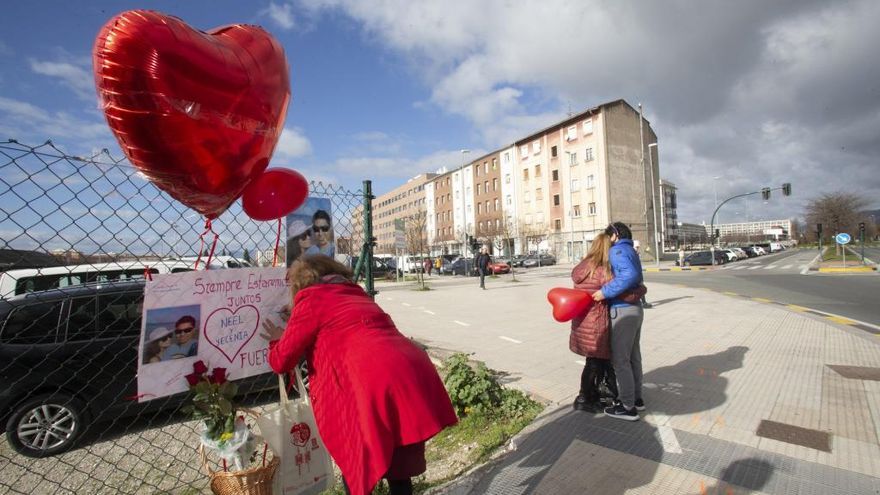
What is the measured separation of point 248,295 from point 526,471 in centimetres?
214

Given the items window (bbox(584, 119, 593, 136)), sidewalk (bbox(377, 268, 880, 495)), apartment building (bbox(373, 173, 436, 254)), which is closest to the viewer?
sidewalk (bbox(377, 268, 880, 495))

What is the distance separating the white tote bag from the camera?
224 centimetres

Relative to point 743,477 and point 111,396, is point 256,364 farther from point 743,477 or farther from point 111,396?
point 743,477

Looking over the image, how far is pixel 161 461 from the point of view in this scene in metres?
3.90

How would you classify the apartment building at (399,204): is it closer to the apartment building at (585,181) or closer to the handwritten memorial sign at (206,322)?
the apartment building at (585,181)

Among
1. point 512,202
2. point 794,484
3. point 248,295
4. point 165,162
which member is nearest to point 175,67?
point 165,162

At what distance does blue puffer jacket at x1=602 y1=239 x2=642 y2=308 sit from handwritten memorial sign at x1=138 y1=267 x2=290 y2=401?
2545 mm

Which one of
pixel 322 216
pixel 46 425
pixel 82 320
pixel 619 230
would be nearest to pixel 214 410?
pixel 322 216

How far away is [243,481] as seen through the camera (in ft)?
6.94

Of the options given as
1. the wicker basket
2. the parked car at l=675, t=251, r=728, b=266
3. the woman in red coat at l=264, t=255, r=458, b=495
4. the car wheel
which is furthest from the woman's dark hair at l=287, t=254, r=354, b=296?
the parked car at l=675, t=251, r=728, b=266

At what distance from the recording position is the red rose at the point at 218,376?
7.70 feet

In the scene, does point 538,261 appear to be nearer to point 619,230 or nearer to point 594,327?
point 619,230

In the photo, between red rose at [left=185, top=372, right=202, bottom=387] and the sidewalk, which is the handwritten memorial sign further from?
the sidewalk

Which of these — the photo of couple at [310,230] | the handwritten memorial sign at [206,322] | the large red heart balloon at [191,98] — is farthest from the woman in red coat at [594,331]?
the large red heart balloon at [191,98]
